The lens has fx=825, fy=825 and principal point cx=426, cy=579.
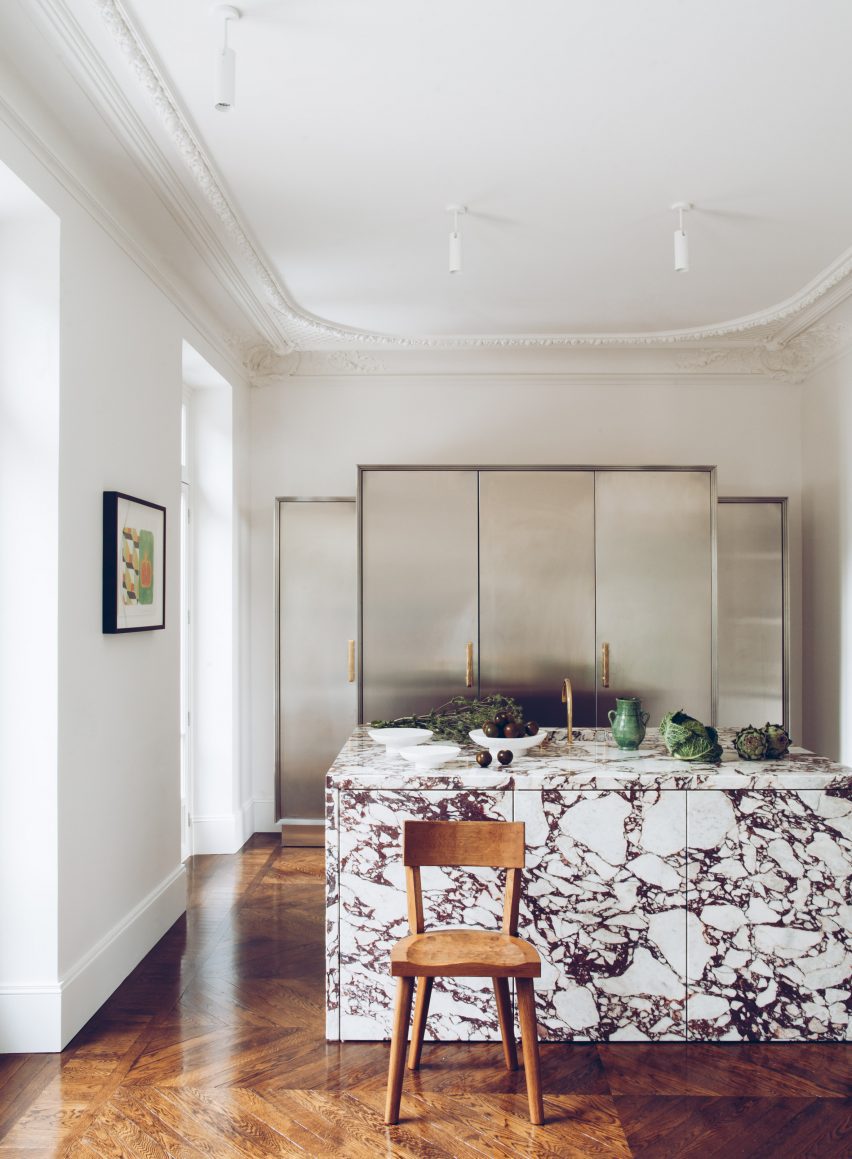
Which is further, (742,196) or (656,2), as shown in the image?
(742,196)

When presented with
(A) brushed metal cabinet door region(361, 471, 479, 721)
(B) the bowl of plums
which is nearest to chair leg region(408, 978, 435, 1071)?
(B) the bowl of plums

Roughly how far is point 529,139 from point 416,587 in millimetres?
2469

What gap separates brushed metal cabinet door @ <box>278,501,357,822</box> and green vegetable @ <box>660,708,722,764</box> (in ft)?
7.91

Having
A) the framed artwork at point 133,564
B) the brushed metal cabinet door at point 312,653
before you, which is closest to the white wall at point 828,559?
the brushed metal cabinet door at point 312,653

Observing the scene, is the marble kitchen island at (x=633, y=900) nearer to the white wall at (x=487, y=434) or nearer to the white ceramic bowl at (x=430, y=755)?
the white ceramic bowl at (x=430, y=755)

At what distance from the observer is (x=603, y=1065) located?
254 centimetres

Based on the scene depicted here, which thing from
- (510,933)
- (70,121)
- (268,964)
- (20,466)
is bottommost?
(268,964)

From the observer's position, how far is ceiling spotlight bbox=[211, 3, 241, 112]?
2.02 meters

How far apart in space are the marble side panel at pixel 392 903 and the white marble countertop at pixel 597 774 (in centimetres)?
4

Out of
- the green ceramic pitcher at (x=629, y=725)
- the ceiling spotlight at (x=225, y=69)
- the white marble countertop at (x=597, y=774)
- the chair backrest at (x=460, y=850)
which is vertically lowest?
the chair backrest at (x=460, y=850)

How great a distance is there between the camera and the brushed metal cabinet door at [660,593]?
4.59 m

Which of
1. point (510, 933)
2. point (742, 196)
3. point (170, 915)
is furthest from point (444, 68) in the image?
point (170, 915)

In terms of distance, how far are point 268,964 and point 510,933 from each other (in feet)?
4.31

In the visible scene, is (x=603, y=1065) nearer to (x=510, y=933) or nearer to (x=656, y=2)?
(x=510, y=933)
